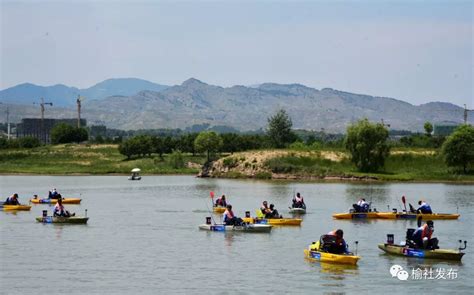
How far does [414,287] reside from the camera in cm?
3809

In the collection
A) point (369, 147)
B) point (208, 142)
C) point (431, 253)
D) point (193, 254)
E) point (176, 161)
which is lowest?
point (193, 254)

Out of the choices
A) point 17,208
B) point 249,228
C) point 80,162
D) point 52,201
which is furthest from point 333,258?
point 80,162

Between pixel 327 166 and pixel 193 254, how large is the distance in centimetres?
8540

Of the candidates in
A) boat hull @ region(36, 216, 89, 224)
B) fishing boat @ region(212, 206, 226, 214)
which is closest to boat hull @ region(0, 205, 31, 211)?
boat hull @ region(36, 216, 89, 224)

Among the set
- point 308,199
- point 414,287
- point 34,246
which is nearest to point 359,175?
point 308,199

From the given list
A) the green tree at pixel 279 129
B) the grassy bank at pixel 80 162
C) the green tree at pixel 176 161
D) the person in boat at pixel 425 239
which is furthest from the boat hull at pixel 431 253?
the green tree at pixel 279 129

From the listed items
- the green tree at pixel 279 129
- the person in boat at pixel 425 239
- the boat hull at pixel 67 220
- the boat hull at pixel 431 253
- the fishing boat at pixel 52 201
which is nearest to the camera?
the boat hull at pixel 431 253

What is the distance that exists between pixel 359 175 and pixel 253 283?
84679 millimetres

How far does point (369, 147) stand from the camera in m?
126

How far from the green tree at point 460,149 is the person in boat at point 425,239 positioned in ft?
264

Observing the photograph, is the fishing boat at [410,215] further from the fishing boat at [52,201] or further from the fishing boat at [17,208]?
the fishing boat at [52,201]

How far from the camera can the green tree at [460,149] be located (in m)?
122

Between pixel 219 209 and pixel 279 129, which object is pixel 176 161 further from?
pixel 219 209

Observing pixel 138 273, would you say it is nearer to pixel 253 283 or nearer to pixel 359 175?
pixel 253 283
